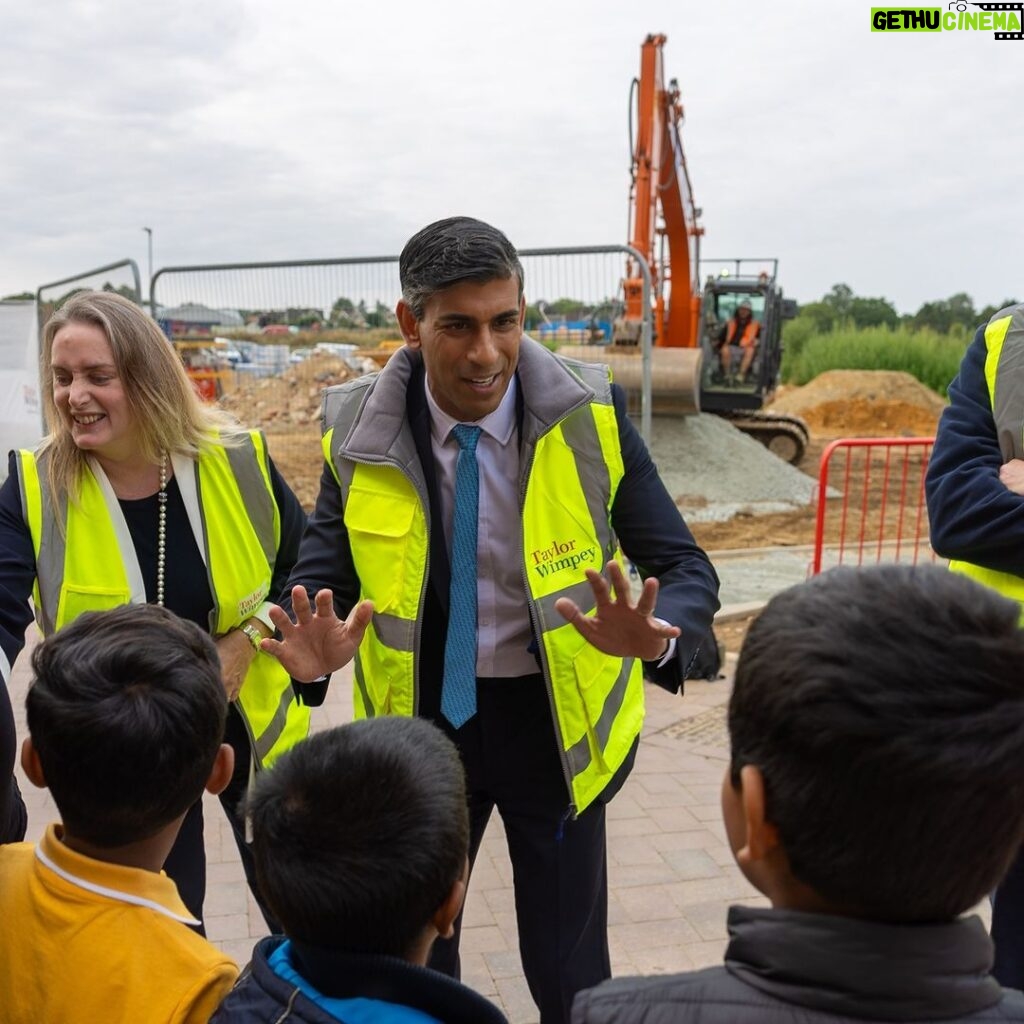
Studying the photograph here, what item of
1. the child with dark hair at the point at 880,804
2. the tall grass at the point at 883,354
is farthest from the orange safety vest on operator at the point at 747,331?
the child with dark hair at the point at 880,804

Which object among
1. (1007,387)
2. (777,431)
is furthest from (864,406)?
(1007,387)

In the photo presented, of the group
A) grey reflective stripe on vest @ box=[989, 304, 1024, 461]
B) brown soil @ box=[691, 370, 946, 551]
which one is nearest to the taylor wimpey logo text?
grey reflective stripe on vest @ box=[989, 304, 1024, 461]

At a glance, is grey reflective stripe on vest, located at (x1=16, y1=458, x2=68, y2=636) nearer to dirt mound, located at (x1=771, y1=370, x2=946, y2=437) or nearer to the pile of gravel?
the pile of gravel

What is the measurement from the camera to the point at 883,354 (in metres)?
30.7

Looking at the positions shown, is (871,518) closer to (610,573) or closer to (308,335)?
(308,335)

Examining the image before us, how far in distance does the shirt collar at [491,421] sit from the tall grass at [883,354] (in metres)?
28.4

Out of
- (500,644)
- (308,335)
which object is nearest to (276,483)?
(500,644)

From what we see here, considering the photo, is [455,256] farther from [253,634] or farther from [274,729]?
[274,729]

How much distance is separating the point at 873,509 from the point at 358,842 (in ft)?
44.3

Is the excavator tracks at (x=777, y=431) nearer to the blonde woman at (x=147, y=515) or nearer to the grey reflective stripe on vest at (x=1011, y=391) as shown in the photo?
the grey reflective stripe on vest at (x=1011, y=391)

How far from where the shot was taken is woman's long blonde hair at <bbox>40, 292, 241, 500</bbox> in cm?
258

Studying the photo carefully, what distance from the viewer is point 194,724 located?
1684 mm

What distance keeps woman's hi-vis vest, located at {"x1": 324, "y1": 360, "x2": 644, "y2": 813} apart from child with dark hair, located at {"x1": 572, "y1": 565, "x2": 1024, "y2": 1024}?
1132mm

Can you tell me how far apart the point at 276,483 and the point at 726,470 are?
12.6 m
